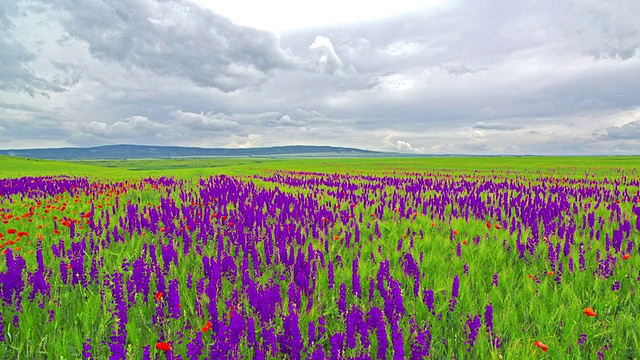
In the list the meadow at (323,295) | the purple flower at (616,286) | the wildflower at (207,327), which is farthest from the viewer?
the purple flower at (616,286)

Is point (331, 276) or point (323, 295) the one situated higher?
point (331, 276)

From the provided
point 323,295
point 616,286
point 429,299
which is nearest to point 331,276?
point 323,295

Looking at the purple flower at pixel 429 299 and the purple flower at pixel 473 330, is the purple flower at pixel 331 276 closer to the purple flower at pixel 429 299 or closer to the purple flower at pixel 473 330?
the purple flower at pixel 429 299

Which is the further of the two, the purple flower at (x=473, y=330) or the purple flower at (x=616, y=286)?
the purple flower at (x=616, y=286)

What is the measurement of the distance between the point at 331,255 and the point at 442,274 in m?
1.54

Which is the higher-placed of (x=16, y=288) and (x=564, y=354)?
(x=16, y=288)

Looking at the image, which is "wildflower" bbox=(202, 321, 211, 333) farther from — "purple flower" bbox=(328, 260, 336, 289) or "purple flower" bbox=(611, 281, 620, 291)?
"purple flower" bbox=(611, 281, 620, 291)

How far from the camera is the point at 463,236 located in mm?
6074

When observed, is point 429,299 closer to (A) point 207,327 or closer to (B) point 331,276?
(B) point 331,276

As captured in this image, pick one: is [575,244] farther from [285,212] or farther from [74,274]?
[74,274]

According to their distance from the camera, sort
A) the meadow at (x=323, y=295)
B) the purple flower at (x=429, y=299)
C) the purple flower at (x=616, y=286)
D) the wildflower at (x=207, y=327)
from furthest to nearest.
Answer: the purple flower at (x=616, y=286), the purple flower at (x=429, y=299), the meadow at (x=323, y=295), the wildflower at (x=207, y=327)

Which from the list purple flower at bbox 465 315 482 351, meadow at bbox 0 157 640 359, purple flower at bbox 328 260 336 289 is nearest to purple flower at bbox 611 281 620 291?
meadow at bbox 0 157 640 359

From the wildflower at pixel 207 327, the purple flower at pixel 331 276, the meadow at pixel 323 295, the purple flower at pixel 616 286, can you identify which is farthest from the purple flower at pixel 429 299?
the purple flower at pixel 616 286

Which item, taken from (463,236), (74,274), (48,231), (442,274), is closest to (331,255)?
(442,274)
